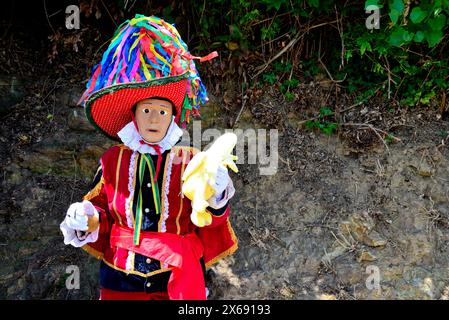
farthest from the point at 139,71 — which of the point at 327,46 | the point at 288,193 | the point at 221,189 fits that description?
the point at 327,46

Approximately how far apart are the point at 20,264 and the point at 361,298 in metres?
1.82

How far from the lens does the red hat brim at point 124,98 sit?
82.4 inches

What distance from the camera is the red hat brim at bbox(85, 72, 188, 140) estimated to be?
209 centimetres

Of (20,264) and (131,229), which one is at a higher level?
(131,229)

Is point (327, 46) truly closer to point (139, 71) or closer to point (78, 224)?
point (139, 71)

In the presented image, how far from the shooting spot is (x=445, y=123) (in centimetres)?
317

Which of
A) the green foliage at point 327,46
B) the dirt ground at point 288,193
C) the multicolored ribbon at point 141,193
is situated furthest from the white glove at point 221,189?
the green foliage at point 327,46

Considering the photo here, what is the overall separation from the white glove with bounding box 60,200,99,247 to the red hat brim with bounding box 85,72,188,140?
0.35 metres

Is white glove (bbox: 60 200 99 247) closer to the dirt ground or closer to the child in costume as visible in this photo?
the child in costume

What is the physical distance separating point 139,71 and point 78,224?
0.63 m

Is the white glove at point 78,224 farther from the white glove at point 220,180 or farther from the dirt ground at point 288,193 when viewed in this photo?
the dirt ground at point 288,193

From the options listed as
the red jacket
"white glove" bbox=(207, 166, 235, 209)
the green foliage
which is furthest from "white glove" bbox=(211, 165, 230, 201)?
the green foliage
